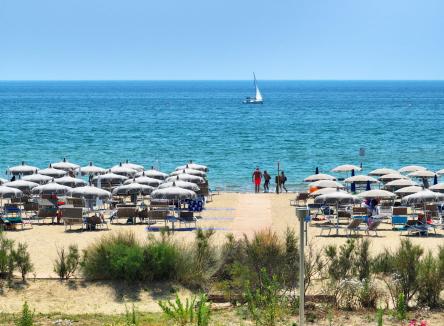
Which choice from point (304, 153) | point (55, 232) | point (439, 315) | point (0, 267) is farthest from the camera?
point (304, 153)

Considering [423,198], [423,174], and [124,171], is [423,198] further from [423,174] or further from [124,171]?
[124,171]

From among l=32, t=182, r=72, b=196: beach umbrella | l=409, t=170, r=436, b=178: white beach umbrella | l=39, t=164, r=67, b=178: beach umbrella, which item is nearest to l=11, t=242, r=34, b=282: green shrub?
l=32, t=182, r=72, b=196: beach umbrella

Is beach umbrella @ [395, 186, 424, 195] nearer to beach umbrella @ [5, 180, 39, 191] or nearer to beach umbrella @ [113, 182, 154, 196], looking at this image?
beach umbrella @ [113, 182, 154, 196]

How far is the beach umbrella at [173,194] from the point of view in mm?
24172

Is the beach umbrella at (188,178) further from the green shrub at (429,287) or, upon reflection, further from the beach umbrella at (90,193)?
the green shrub at (429,287)

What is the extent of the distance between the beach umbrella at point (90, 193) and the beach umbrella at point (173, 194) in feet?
5.04

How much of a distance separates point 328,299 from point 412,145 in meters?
49.8

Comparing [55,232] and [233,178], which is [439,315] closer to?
[55,232]

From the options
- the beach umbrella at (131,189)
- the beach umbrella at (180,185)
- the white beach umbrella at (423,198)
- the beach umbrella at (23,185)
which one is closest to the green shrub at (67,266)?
the beach umbrella at (131,189)

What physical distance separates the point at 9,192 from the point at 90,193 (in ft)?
8.58

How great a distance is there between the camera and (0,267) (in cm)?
1560

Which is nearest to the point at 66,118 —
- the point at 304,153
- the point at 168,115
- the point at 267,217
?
the point at 168,115

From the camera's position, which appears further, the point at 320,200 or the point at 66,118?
the point at 66,118

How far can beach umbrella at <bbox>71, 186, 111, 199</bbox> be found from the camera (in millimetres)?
24547
